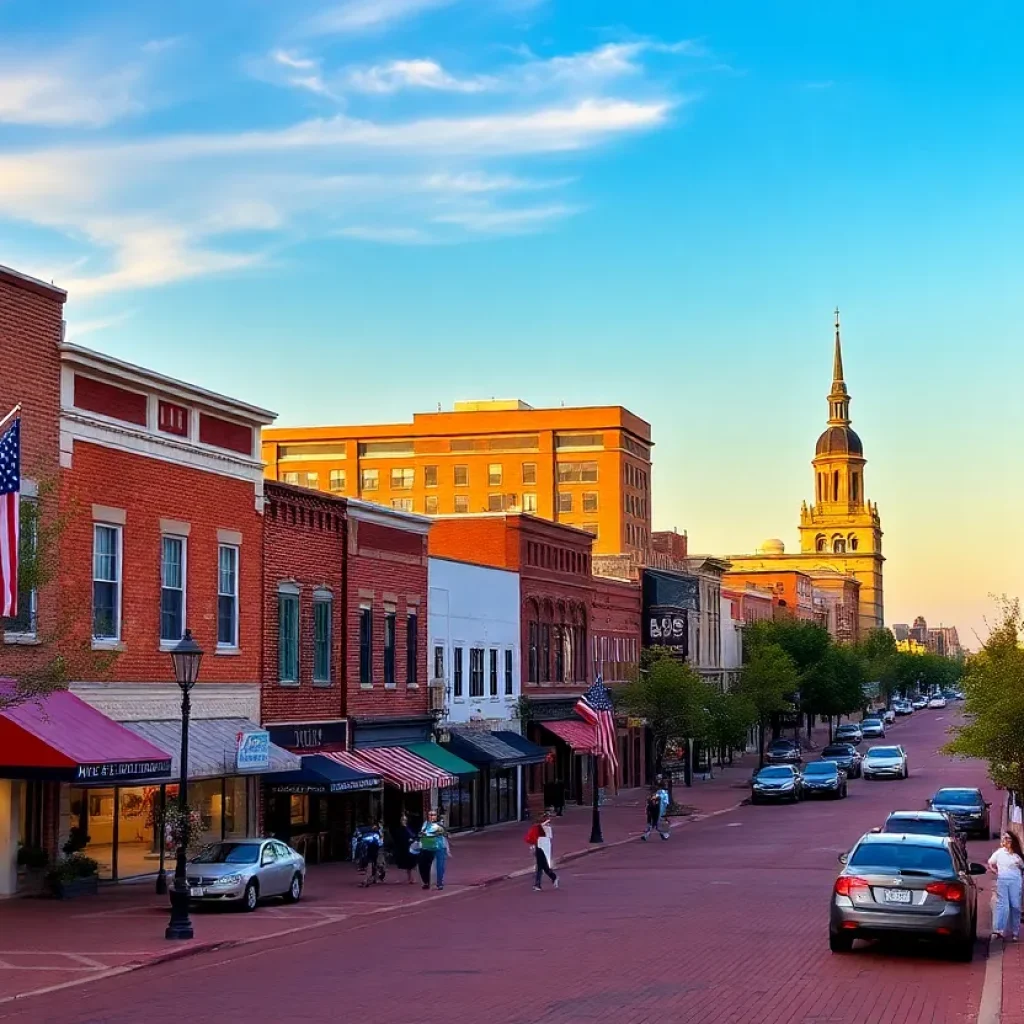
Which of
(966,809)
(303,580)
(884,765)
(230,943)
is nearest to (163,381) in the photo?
(303,580)

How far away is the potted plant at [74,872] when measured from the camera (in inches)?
1159

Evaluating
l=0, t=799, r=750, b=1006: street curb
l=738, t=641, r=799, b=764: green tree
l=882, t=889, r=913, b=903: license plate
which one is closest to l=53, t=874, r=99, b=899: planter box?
l=0, t=799, r=750, b=1006: street curb

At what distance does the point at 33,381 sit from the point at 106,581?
14.9ft

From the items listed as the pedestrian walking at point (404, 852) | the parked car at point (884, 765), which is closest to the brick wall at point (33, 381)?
the pedestrian walking at point (404, 852)

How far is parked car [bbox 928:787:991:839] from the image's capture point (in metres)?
48.2

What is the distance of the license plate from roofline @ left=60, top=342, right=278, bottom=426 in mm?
18171

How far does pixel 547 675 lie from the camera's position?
206 feet

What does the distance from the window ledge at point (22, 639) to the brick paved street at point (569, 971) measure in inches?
297

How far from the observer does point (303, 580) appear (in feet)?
133

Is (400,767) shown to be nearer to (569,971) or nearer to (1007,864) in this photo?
(1007,864)

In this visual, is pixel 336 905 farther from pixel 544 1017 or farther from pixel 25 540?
pixel 544 1017

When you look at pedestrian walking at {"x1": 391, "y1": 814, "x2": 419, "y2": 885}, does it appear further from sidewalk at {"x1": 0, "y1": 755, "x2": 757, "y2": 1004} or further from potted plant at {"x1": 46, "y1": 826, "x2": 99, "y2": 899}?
potted plant at {"x1": 46, "y1": 826, "x2": 99, "y2": 899}

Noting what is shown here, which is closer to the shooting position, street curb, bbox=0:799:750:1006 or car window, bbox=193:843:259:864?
street curb, bbox=0:799:750:1006

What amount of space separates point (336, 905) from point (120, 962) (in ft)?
30.1
